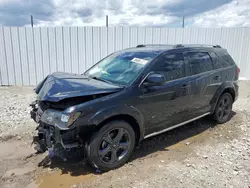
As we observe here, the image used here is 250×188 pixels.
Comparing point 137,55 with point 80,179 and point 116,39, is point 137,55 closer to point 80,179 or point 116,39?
point 80,179

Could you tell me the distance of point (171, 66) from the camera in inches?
146

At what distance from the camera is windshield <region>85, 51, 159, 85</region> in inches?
134

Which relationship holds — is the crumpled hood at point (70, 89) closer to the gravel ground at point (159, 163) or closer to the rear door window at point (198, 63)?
the gravel ground at point (159, 163)

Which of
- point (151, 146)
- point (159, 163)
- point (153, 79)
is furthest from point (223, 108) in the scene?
point (153, 79)

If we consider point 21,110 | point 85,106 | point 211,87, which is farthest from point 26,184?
point 211,87

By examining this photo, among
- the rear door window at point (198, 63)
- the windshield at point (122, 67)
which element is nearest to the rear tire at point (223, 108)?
the rear door window at point (198, 63)

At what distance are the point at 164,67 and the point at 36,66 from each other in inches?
239

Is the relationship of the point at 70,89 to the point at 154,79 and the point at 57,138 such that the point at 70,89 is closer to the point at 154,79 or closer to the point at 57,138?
the point at 57,138

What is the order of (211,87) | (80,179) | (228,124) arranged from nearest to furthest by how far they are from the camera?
(80,179) < (211,87) < (228,124)

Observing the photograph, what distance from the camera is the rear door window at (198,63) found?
13.2 feet

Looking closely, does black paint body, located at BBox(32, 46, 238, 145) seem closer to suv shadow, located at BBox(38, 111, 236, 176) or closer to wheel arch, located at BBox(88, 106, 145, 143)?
wheel arch, located at BBox(88, 106, 145, 143)

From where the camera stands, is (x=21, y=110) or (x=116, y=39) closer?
(x=21, y=110)

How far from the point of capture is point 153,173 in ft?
10.0

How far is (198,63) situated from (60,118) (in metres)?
2.87
